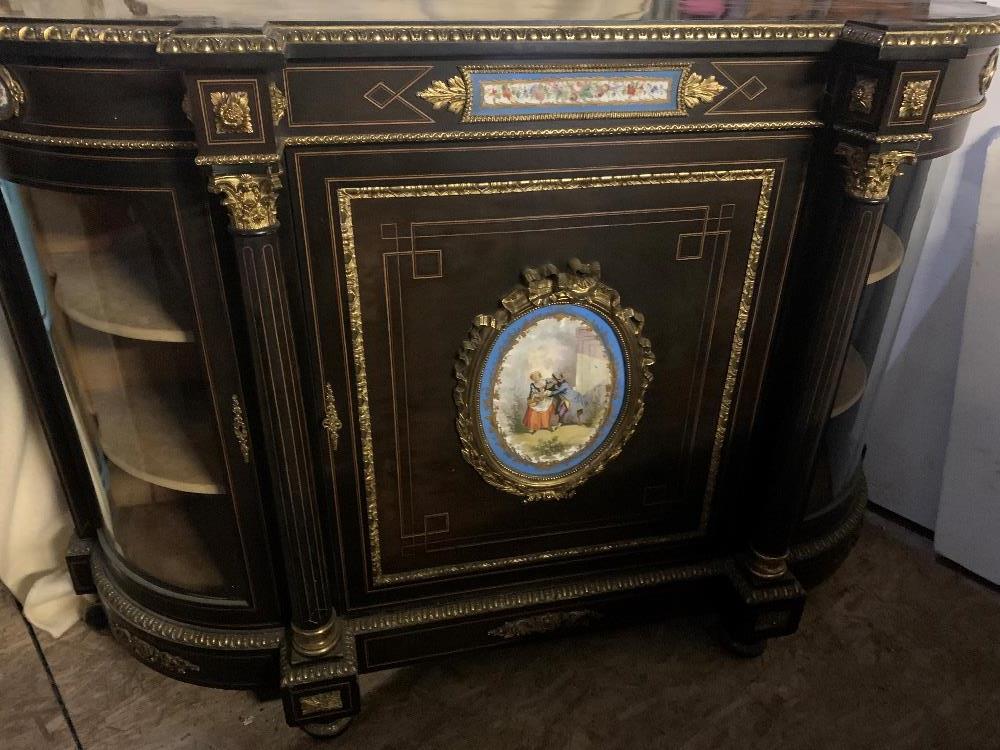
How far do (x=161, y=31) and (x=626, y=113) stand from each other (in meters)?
0.57

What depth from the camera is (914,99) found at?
3.51 ft

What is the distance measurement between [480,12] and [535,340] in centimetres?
47

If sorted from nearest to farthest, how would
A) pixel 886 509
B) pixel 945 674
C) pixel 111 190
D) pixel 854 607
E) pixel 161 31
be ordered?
pixel 161 31
pixel 111 190
pixel 945 674
pixel 854 607
pixel 886 509

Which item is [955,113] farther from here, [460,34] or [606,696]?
[606,696]

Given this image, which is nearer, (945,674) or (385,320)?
A: (385,320)

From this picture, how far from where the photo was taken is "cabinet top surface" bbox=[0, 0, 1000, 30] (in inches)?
38.1

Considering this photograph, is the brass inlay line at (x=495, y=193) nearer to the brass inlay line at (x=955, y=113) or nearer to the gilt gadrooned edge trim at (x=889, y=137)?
the gilt gadrooned edge trim at (x=889, y=137)

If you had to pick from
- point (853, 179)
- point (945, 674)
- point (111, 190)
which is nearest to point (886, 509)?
point (945, 674)

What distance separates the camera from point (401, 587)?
1398mm

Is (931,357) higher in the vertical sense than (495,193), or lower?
lower

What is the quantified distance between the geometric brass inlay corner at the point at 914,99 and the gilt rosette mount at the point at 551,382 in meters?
0.45

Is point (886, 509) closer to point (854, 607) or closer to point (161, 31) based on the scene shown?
point (854, 607)

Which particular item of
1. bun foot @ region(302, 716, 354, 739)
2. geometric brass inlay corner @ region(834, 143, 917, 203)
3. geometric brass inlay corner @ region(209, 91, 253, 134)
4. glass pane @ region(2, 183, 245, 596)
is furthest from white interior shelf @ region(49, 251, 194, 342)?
geometric brass inlay corner @ region(834, 143, 917, 203)

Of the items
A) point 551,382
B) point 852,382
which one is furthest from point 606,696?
point 852,382
